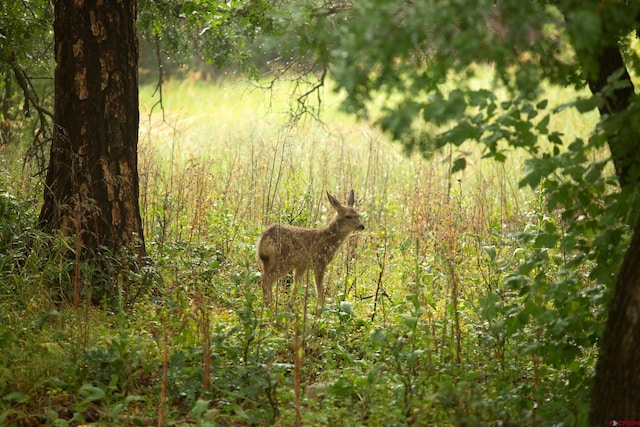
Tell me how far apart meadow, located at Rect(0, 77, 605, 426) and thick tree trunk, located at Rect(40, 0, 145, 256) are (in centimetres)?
43

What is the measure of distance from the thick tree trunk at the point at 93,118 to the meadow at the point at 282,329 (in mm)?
434

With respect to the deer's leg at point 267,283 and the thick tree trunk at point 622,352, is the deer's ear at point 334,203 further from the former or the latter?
the thick tree trunk at point 622,352

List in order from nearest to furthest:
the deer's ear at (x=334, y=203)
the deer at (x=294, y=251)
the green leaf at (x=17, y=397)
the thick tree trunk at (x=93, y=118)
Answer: the green leaf at (x=17, y=397) → the thick tree trunk at (x=93, y=118) → the deer at (x=294, y=251) → the deer's ear at (x=334, y=203)

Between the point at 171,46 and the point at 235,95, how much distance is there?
31.0 ft

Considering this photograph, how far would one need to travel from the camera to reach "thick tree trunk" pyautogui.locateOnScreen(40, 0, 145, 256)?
7090 mm

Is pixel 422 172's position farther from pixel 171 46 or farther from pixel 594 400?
pixel 594 400

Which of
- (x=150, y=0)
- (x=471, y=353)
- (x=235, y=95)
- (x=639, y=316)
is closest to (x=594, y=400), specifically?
(x=639, y=316)

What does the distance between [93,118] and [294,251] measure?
7.25 feet

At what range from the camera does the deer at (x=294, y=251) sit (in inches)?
307

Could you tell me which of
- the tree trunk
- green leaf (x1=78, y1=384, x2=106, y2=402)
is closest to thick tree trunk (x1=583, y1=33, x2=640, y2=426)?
the tree trunk

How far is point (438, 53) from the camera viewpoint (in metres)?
3.85

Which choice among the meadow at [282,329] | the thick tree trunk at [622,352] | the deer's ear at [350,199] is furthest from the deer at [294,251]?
the thick tree trunk at [622,352]

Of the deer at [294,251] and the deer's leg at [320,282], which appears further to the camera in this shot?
the deer at [294,251]

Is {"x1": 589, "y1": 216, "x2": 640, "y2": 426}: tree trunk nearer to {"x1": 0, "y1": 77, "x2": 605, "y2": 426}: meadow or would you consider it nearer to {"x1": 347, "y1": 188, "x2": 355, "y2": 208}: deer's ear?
{"x1": 0, "y1": 77, "x2": 605, "y2": 426}: meadow
